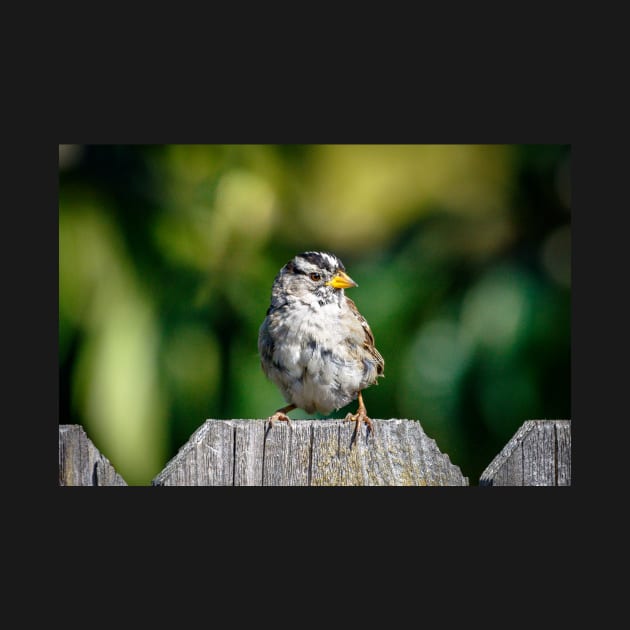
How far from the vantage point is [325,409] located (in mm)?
7867

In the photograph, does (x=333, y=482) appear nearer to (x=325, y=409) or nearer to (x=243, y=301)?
(x=325, y=409)

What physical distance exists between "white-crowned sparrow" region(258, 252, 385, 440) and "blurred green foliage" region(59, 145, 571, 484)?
1.92ft

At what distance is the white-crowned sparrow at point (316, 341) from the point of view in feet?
25.3

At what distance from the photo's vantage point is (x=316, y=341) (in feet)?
25.3

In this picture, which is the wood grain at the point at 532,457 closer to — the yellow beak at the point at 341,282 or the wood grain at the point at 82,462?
the yellow beak at the point at 341,282

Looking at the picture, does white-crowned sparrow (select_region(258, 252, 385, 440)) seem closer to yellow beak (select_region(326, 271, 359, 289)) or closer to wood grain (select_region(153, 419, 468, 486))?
yellow beak (select_region(326, 271, 359, 289))

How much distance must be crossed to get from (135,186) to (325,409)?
77.4 inches

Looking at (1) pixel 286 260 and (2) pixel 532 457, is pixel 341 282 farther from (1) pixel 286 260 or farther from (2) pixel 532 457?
(2) pixel 532 457

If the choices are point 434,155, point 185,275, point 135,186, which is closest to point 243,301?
point 185,275

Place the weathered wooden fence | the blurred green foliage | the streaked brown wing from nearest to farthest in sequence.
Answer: the weathered wooden fence → the streaked brown wing → the blurred green foliage

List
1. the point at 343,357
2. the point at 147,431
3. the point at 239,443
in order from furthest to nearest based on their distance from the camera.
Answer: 1. the point at 147,431
2. the point at 343,357
3. the point at 239,443

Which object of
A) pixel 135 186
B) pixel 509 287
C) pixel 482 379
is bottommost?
pixel 482 379

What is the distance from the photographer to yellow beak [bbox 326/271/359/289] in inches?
307

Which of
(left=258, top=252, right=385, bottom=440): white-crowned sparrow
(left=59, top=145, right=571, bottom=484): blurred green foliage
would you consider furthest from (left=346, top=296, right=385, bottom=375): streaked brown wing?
(left=59, top=145, right=571, bottom=484): blurred green foliage
